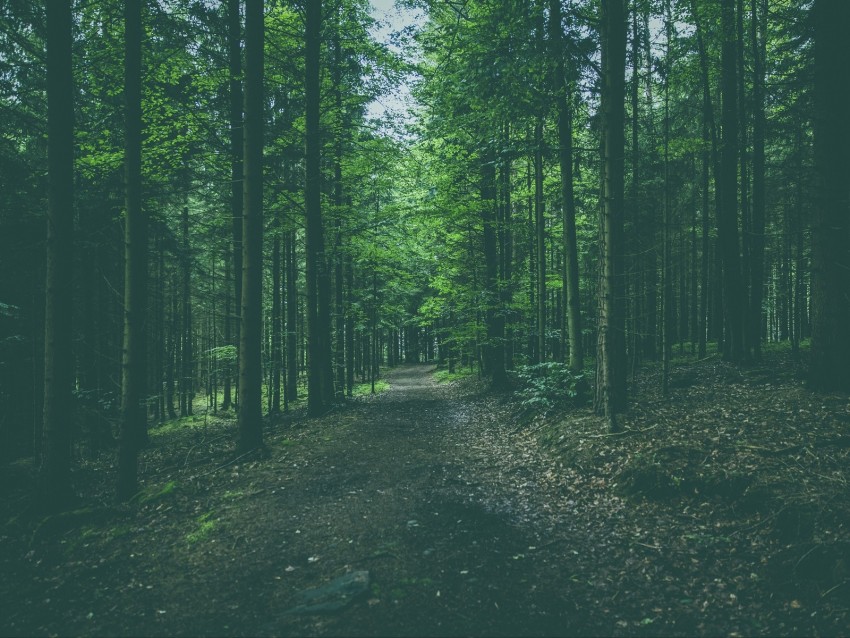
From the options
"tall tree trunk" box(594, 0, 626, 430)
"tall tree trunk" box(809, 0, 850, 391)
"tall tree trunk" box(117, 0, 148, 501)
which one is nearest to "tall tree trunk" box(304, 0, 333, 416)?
"tall tree trunk" box(117, 0, 148, 501)

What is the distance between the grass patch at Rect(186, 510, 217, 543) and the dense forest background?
2.09 meters

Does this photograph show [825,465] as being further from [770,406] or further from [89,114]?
[89,114]

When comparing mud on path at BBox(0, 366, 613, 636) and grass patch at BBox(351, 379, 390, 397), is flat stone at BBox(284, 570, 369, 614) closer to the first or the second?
mud on path at BBox(0, 366, 613, 636)

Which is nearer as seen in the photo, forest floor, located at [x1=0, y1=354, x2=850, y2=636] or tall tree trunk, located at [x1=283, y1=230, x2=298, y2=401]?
forest floor, located at [x1=0, y1=354, x2=850, y2=636]

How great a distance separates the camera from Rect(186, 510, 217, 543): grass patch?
6.06m

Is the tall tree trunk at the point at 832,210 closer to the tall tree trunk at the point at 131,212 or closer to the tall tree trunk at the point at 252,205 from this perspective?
the tall tree trunk at the point at 252,205

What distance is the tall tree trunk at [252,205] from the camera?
9148 millimetres

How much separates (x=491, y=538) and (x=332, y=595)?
2.16 meters

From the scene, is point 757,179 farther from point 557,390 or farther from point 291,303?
point 291,303

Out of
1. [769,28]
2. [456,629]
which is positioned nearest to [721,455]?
[456,629]

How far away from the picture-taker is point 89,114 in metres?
11.6

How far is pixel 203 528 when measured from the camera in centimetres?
632

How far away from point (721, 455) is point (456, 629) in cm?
505

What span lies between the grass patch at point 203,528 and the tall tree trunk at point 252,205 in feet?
8.90
